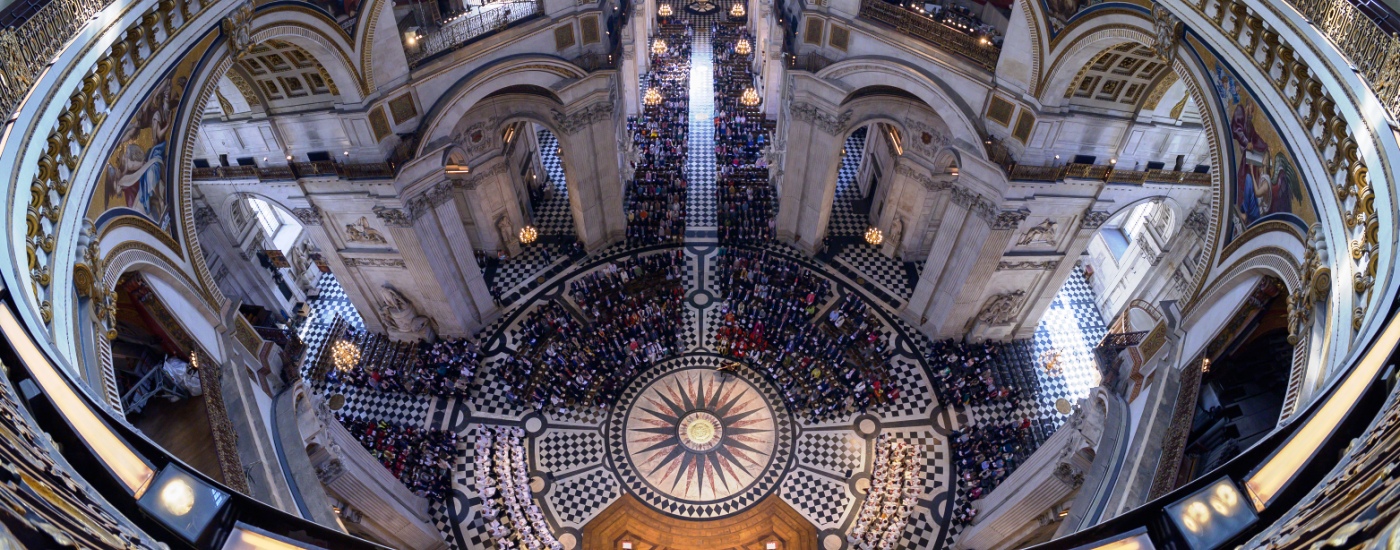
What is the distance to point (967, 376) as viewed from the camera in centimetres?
1800

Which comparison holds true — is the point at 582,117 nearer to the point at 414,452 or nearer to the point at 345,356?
the point at 345,356

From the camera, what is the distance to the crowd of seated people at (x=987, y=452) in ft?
51.9

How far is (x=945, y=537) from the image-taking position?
50.0 feet

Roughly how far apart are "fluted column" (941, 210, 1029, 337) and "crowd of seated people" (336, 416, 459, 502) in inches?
498

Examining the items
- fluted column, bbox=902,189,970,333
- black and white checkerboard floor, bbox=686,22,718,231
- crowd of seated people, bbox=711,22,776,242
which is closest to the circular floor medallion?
fluted column, bbox=902,189,970,333

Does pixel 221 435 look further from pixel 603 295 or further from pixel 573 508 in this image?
pixel 603 295

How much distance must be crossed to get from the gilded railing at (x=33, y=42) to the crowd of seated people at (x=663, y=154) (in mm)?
15786

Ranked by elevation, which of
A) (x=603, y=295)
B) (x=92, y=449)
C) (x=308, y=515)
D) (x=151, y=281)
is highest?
(x=603, y=295)

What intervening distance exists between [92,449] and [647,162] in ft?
69.6

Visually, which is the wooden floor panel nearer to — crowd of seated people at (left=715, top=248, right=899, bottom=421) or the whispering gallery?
the whispering gallery

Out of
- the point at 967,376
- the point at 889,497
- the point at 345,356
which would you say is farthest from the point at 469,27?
the point at 967,376

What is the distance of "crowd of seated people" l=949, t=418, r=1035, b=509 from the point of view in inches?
623

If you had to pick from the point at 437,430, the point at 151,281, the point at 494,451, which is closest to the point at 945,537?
the point at 494,451

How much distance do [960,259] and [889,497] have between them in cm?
591
